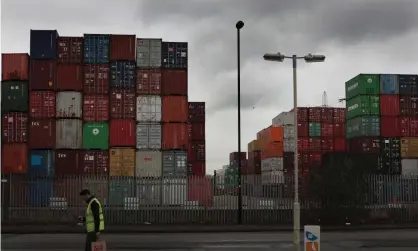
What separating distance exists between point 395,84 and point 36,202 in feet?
99.0

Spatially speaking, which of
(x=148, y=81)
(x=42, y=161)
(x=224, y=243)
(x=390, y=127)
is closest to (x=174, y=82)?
(x=148, y=81)

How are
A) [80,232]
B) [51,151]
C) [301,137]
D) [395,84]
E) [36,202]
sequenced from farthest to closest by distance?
1. [301,137]
2. [395,84]
3. [51,151]
4. [36,202]
5. [80,232]

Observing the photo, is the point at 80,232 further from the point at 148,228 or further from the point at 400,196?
the point at 400,196

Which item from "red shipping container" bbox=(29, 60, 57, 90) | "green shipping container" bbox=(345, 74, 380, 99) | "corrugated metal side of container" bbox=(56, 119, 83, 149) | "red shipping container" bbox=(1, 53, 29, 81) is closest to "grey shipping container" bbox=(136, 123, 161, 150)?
"corrugated metal side of container" bbox=(56, 119, 83, 149)

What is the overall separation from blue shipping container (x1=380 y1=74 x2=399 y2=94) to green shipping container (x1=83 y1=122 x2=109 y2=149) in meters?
24.7

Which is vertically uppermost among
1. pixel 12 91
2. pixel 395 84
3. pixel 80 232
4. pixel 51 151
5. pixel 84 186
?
pixel 395 84

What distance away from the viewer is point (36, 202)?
24.0 meters

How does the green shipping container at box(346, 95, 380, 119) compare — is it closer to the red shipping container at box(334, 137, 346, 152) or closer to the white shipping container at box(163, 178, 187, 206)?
the red shipping container at box(334, 137, 346, 152)

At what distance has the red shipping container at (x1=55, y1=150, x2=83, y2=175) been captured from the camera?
1080 inches

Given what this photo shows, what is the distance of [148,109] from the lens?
28.1 meters

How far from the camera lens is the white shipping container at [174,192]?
24531mm

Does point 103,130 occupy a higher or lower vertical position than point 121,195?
higher

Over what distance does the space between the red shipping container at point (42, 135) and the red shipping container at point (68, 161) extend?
0.65 metres

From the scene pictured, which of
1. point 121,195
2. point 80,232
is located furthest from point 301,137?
point 80,232
